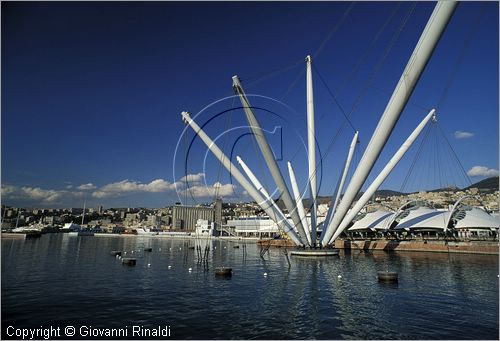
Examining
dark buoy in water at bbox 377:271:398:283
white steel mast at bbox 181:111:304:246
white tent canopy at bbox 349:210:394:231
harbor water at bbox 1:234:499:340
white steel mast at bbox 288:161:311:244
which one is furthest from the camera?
white tent canopy at bbox 349:210:394:231

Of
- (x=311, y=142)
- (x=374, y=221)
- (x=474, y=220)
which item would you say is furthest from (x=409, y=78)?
(x=374, y=221)

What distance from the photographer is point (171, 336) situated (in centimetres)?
1344

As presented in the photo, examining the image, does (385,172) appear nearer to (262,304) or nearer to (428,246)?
(428,246)

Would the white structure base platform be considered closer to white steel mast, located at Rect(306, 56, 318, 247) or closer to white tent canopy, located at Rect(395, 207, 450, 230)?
white steel mast, located at Rect(306, 56, 318, 247)

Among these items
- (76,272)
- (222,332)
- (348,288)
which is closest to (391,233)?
(348,288)

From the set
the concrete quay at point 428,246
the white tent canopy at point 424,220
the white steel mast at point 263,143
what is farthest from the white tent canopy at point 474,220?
the white steel mast at point 263,143

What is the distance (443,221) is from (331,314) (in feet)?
197

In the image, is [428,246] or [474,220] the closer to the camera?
[428,246]

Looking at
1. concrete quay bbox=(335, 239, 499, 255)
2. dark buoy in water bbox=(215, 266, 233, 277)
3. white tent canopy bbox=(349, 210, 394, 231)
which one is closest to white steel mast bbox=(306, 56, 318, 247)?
concrete quay bbox=(335, 239, 499, 255)

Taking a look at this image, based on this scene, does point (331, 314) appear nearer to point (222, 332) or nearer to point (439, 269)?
point (222, 332)

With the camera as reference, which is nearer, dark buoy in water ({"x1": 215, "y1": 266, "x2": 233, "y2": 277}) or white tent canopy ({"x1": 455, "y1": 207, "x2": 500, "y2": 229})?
dark buoy in water ({"x1": 215, "y1": 266, "x2": 233, "y2": 277})

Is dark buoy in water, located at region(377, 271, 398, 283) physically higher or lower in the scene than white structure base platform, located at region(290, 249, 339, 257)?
lower

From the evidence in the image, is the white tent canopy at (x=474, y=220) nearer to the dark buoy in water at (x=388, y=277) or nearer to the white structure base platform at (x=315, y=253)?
the white structure base platform at (x=315, y=253)

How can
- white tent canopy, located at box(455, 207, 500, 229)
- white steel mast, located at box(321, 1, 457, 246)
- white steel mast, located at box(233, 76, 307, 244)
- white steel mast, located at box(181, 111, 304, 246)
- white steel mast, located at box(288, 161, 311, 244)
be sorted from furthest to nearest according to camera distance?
white tent canopy, located at box(455, 207, 500, 229) < white steel mast, located at box(288, 161, 311, 244) < white steel mast, located at box(181, 111, 304, 246) < white steel mast, located at box(233, 76, 307, 244) < white steel mast, located at box(321, 1, 457, 246)
